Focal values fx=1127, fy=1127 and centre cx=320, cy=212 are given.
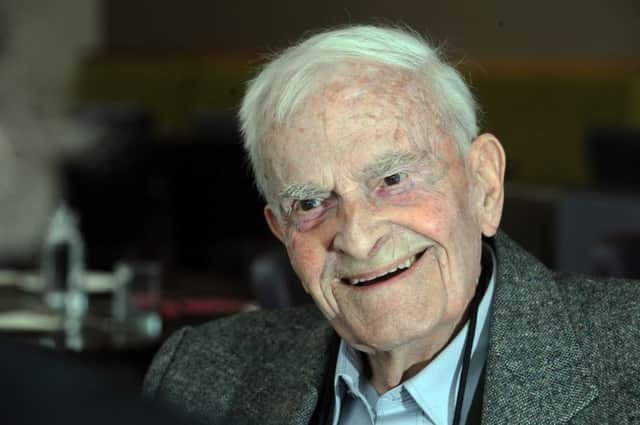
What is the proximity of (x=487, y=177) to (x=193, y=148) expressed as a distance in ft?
14.7

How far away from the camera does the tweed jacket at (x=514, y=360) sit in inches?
45.4

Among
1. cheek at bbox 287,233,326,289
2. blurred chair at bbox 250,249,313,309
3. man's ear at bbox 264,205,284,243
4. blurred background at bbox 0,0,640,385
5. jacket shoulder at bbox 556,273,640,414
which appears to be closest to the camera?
jacket shoulder at bbox 556,273,640,414

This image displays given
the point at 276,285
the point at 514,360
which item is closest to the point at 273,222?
the point at 514,360

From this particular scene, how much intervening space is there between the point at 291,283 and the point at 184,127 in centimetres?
573

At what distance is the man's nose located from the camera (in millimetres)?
1186

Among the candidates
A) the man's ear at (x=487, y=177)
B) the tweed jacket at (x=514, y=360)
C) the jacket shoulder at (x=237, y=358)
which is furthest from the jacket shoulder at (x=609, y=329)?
the jacket shoulder at (x=237, y=358)

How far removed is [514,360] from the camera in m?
1.18

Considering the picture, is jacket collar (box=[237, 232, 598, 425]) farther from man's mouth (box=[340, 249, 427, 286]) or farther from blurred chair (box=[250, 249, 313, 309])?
blurred chair (box=[250, 249, 313, 309])

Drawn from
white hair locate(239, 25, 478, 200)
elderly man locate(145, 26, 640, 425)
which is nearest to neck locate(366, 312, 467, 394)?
elderly man locate(145, 26, 640, 425)

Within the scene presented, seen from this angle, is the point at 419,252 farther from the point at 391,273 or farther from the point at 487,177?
the point at 487,177

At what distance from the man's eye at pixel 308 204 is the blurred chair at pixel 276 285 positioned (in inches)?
26.0

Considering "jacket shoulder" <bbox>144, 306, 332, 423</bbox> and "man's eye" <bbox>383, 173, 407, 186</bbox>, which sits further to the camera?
"jacket shoulder" <bbox>144, 306, 332, 423</bbox>

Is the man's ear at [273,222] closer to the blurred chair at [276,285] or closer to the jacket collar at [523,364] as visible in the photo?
the jacket collar at [523,364]

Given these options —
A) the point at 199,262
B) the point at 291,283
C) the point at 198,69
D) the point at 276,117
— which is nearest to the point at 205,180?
the point at 199,262
